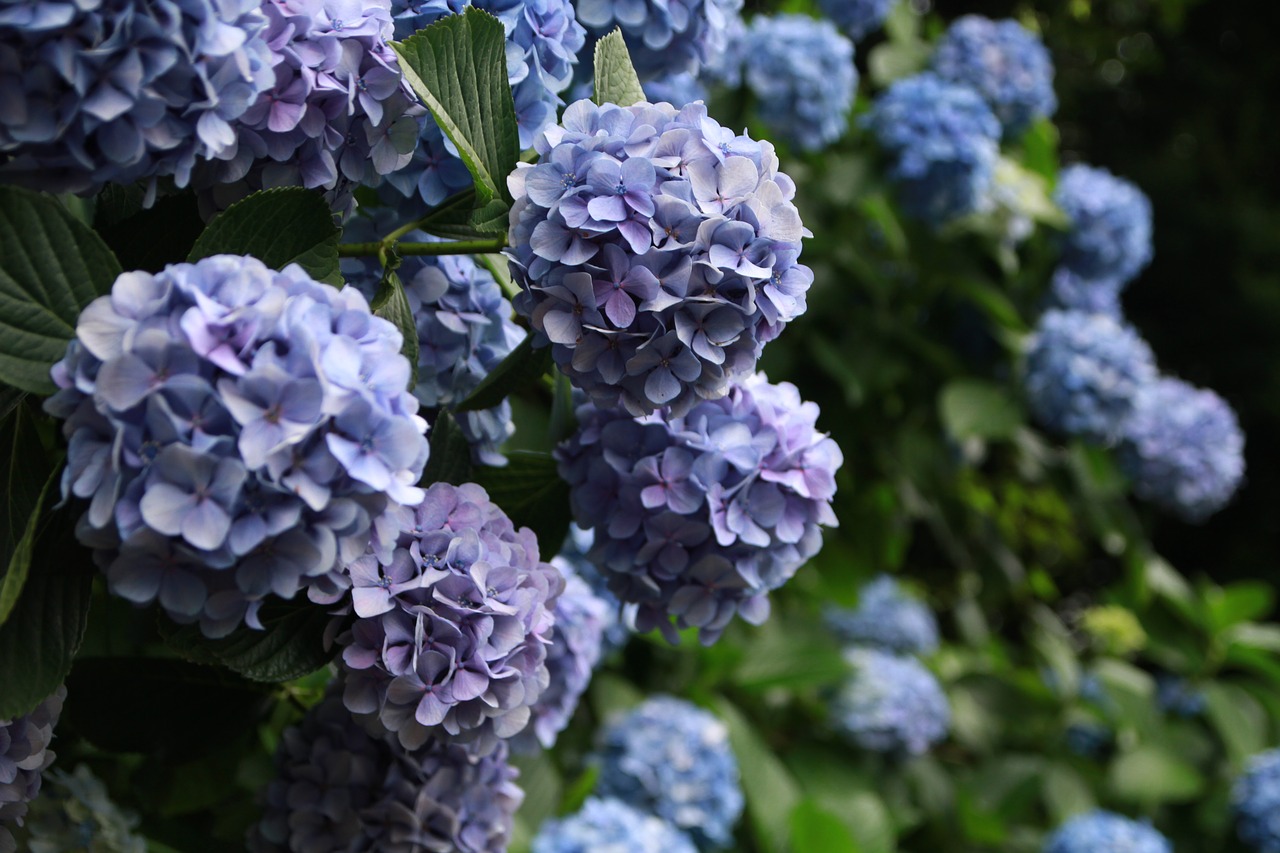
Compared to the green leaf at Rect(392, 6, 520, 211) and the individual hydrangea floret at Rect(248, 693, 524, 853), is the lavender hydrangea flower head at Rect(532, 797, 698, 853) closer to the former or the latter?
the individual hydrangea floret at Rect(248, 693, 524, 853)

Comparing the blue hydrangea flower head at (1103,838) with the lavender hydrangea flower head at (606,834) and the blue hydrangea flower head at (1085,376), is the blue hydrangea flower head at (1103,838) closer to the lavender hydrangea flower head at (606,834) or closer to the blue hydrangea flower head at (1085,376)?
the blue hydrangea flower head at (1085,376)

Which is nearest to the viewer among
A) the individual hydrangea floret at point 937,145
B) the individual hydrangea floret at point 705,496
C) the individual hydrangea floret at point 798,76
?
the individual hydrangea floret at point 705,496

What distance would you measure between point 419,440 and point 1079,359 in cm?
180

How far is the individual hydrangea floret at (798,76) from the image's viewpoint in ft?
5.94

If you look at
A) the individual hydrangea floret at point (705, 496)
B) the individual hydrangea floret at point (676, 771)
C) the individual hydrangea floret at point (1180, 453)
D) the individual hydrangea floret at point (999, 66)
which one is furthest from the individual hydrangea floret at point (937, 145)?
the individual hydrangea floret at point (705, 496)

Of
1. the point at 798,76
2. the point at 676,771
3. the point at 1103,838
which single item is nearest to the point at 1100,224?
the point at 798,76

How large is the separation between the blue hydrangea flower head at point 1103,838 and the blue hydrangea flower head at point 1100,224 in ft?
3.44

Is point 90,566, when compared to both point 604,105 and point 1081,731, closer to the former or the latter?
point 604,105

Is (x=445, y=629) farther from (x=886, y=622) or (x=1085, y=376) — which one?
(x=886, y=622)

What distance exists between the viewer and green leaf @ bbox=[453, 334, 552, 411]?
667 millimetres

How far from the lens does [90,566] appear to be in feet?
1.82

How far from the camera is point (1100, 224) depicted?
2285 millimetres

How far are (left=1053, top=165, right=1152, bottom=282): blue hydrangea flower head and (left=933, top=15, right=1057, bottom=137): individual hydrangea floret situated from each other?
18 cm

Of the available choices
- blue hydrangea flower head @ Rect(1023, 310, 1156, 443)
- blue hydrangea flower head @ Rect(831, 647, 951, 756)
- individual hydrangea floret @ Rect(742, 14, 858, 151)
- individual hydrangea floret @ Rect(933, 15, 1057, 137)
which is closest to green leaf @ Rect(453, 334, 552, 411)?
individual hydrangea floret @ Rect(742, 14, 858, 151)
